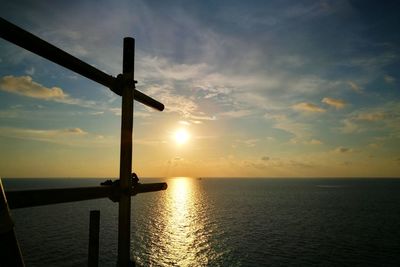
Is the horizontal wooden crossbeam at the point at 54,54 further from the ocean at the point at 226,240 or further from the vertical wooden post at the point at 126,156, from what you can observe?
the ocean at the point at 226,240

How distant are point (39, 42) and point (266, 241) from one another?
182 ft

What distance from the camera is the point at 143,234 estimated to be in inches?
2287

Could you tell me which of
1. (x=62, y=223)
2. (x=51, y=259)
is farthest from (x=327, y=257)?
(x=62, y=223)

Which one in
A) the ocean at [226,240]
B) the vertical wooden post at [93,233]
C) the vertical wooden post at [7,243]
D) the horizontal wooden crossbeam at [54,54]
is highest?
the horizontal wooden crossbeam at [54,54]

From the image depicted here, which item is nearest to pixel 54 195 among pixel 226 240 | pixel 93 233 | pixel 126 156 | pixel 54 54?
pixel 126 156

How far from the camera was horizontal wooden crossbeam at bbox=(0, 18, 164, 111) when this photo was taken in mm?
2809

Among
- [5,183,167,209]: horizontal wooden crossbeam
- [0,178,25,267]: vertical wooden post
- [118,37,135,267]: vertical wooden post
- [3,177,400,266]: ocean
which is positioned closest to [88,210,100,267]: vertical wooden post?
[118,37,135,267]: vertical wooden post

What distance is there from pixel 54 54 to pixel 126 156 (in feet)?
6.06

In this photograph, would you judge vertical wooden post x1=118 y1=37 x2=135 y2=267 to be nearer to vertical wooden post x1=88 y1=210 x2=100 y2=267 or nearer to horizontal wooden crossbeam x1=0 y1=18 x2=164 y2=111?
horizontal wooden crossbeam x1=0 y1=18 x2=164 y2=111

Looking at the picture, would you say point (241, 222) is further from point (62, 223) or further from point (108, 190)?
point (108, 190)

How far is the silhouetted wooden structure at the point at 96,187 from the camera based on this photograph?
161 centimetres

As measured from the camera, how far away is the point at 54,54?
3355 millimetres

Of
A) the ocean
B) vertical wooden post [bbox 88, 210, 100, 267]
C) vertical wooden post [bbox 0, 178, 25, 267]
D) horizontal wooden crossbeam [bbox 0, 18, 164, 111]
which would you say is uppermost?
horizontal wooden crossbeam [bbox 0, 18, 164, 111]

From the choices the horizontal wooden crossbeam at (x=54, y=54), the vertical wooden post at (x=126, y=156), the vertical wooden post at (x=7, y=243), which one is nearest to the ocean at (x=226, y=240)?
the vertical wooden post at (x=126, y=156)
